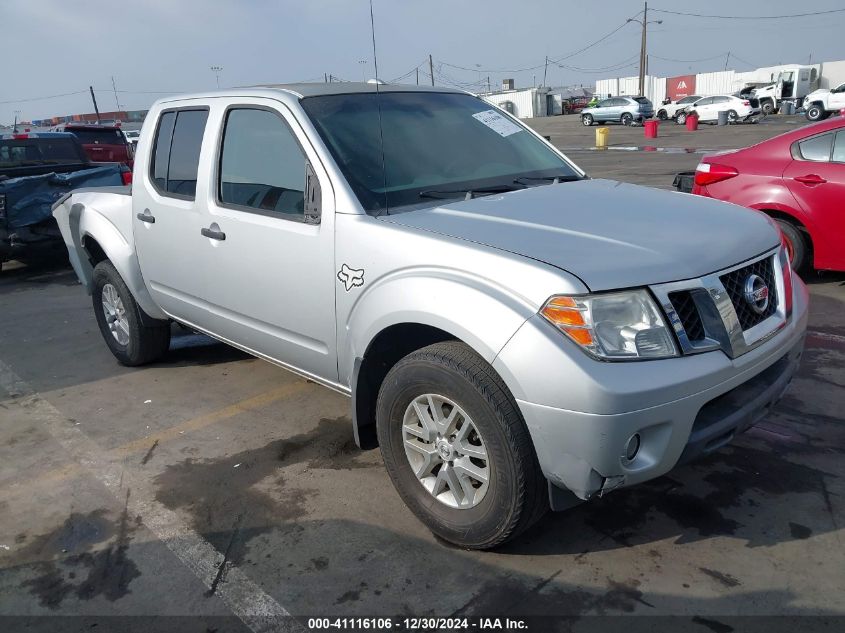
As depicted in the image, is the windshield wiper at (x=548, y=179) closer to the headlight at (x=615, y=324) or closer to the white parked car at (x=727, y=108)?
the headlight at (x=615, y=324)

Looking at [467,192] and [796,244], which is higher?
[467,192]

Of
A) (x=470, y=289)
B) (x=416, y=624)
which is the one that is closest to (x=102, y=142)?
(x=470, y=289)

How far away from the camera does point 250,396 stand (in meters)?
4.75

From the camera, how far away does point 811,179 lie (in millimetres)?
5934

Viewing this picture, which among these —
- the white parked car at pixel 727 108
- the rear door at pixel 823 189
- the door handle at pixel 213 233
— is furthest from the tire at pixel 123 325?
the white parked car at pixel 727 108

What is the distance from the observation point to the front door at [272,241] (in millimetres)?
3295

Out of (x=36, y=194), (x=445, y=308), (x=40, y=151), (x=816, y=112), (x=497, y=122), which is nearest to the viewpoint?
(x=445, y=308)

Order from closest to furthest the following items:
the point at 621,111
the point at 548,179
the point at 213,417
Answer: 1. the point at 548,179
2. the point at 213,417
3. the point at 621,111

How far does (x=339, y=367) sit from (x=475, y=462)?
0.87 m

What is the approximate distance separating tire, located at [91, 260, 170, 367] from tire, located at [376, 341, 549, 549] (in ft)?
9.03

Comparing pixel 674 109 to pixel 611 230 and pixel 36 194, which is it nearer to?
pixel 36 194

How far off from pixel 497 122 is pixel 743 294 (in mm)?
1879

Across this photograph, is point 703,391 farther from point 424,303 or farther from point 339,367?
point 339,367

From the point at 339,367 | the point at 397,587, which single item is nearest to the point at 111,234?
the point at 339,367
